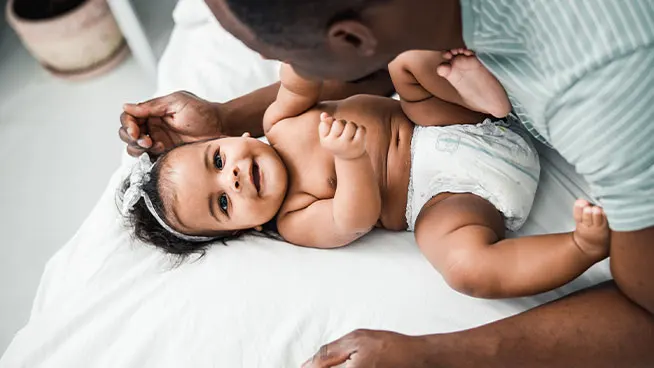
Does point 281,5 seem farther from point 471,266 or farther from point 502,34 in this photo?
point 471,266

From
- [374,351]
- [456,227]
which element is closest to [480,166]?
[456,227]

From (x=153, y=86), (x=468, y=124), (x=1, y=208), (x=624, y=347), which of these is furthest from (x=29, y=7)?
(x=624, y=347)

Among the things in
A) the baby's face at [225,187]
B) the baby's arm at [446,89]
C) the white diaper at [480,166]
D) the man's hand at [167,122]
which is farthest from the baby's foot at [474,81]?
the man's hand at [167,122]

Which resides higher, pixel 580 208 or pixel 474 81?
pixel 474 81

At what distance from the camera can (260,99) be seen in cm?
119

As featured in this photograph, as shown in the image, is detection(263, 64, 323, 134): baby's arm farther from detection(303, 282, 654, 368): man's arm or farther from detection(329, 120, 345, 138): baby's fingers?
detection(303, 282, 654, 368): man's arm

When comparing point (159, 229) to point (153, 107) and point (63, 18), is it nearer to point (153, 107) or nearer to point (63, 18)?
point (153, 107)

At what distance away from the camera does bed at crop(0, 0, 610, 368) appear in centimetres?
89

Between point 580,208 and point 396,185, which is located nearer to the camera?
point 580,208

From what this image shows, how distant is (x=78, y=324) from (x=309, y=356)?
35 cm

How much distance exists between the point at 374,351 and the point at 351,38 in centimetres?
37

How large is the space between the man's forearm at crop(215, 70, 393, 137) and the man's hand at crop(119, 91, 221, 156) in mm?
22

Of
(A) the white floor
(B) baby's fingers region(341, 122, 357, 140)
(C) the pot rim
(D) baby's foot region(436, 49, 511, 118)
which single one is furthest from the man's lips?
(C) the pot rim

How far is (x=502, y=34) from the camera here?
63 cm
